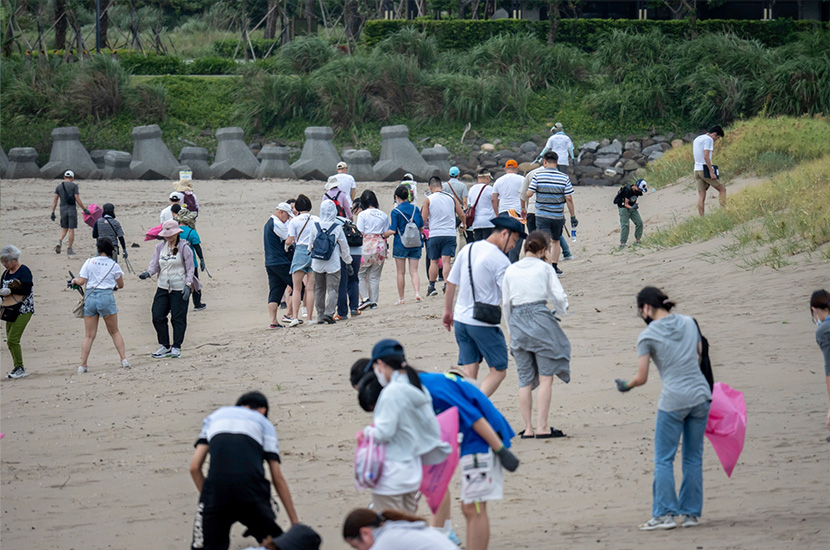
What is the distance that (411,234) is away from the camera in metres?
12.8

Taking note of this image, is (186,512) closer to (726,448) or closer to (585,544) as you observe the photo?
(585,544)

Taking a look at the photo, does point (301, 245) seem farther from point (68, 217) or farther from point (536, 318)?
point (68, 217)

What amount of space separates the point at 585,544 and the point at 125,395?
555 cm

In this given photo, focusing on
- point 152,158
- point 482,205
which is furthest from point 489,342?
point 152,158

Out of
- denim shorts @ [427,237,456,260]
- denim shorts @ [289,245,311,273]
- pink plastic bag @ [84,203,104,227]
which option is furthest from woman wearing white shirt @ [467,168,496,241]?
pink plastic bag @ [84,203,104,227]

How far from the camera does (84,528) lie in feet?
20.8

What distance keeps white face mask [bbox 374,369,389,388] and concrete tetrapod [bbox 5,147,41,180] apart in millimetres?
26238

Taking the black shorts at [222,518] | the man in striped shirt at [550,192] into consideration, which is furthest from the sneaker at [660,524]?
the man in striped shirt at [550,192]

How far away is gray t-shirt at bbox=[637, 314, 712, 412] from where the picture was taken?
5.50m

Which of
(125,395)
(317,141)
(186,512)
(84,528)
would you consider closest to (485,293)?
(186,512)

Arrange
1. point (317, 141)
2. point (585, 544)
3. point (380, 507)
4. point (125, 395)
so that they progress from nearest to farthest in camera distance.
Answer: point (380, 507) < point (585, 544) < point (125, 395) < point (317, 141)

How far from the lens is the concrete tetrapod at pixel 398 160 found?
87.6 ft

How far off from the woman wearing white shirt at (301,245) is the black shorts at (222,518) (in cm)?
698

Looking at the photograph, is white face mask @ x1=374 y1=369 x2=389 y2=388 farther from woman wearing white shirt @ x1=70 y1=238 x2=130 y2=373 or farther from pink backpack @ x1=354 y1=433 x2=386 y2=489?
woman wearing white shirt @ x1=70 y1=238 x2=130 y2=373
